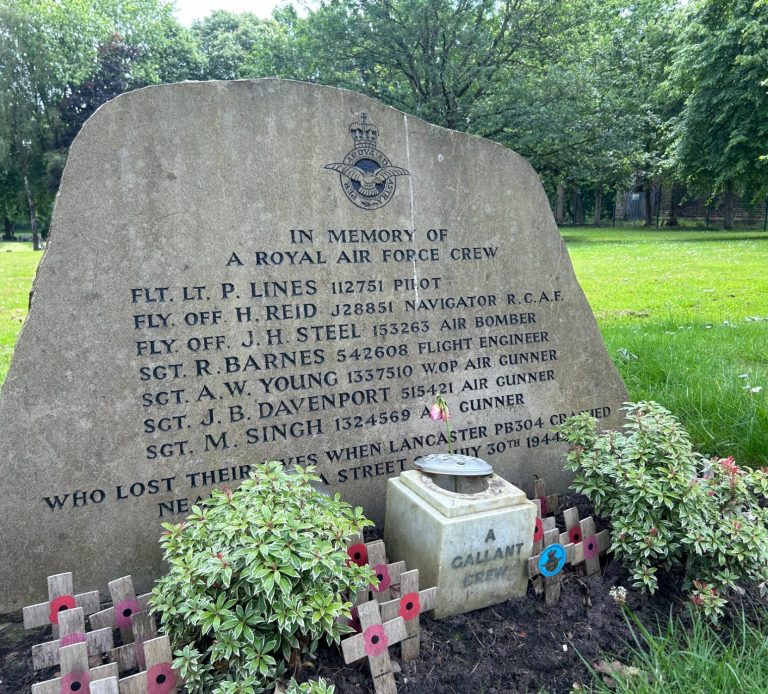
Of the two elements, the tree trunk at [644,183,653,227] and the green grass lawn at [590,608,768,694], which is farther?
the tree trunk at [644,183,653,227]

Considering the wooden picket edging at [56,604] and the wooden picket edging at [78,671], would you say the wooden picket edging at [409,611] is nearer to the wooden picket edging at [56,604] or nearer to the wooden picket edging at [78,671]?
the wooden picket edging at [78,671]

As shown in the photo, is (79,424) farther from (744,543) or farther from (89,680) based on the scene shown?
(744,543)

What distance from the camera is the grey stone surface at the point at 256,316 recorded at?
2.55 meters

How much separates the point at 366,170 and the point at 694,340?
13.4ft

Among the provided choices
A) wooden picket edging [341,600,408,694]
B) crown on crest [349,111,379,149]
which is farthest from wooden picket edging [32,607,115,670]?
crown on crest [349,111,379,149]

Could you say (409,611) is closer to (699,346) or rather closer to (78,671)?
(78,671)

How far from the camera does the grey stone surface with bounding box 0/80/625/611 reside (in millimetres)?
2553

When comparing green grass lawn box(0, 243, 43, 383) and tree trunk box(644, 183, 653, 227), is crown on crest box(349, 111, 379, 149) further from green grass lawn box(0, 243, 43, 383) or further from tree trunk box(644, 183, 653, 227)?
tree trunk box(644, 183, 653, 227)

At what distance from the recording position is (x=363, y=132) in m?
3.03

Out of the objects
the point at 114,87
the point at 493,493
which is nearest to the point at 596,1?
Answer: the point at 114,87

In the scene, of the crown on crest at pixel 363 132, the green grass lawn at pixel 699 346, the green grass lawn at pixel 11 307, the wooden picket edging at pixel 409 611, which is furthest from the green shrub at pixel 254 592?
the green grass lawn at pixel 699 346

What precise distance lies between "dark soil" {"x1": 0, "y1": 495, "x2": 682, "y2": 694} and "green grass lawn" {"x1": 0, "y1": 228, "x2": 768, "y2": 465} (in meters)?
1.57

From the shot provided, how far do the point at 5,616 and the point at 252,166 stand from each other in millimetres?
2292

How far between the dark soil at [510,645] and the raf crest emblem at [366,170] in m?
2.04
